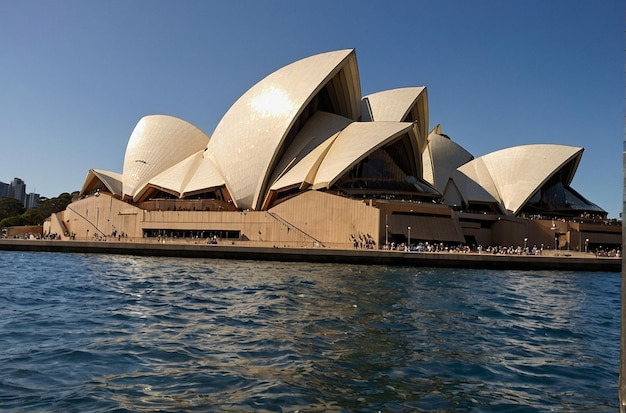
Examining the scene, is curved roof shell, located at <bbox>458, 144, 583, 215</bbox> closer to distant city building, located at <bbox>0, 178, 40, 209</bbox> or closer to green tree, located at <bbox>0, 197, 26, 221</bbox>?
green tree, located at <bbox>0, 197, 26, 221</bbox>

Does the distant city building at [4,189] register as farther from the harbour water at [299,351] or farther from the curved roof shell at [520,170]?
the harbour water at [299,351]

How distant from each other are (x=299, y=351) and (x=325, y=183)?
28945 millimetres

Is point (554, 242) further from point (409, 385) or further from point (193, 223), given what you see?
point (409, 385)

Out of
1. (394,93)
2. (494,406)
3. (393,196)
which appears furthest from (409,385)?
(394,93)

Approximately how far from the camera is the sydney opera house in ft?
119

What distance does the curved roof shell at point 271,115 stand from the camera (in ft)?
130

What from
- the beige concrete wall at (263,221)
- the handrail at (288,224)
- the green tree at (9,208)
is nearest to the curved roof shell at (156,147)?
the beige concrete wall at (263,221)

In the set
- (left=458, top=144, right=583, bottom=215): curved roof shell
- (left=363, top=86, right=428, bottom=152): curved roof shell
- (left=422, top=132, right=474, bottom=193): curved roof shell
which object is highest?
(left=363, top=86, right=428, bottom=152): curved roof shell

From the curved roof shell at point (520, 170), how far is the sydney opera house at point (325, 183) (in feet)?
0.38

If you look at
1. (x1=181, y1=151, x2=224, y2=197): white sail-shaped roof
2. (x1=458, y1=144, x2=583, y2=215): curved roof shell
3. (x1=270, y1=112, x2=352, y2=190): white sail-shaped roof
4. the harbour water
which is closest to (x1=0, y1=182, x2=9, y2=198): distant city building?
(x1=181, y1=151, x2=224, y2=197): white sail-shaped roof

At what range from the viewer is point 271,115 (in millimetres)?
40875

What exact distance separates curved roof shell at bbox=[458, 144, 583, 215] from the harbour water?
105 ft

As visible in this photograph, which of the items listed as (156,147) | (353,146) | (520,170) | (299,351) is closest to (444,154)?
(520,170)

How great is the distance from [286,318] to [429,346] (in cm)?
322
